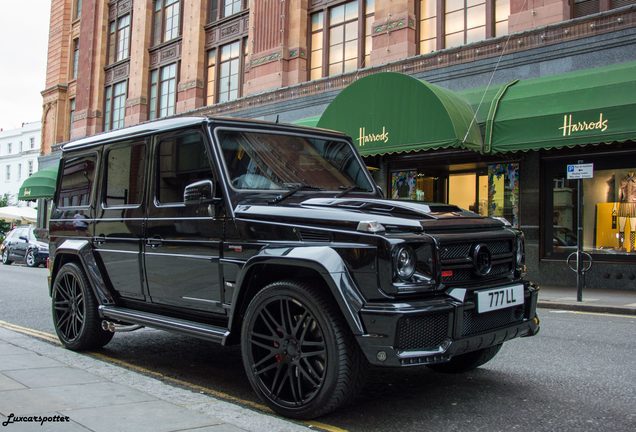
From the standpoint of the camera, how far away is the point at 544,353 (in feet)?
20.3

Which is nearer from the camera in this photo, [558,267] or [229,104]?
[558,267]

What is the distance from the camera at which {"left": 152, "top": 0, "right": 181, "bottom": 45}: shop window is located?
1120 inches

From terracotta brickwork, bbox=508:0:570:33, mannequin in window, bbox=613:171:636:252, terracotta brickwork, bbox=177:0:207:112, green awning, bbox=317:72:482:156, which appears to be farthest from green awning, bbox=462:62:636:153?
terracotta brickwork, bbox=177:0:207:112

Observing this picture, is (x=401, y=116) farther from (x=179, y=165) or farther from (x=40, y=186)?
(x=40, y=186)

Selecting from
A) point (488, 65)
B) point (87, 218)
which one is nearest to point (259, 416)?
point (87, 218)

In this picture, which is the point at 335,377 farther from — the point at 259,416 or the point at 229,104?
the point at 229,104

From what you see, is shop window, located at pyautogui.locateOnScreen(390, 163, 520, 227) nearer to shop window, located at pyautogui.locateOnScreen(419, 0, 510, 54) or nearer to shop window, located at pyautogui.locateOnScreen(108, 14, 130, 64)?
shop window, located at pyautogui.locateOnScreen(419, 0, 510, 54)

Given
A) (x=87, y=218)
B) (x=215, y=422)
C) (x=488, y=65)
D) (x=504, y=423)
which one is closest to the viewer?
(x=215, y=422)

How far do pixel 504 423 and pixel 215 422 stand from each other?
189cm

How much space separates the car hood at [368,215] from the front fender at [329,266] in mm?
206

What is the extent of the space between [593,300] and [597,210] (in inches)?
154

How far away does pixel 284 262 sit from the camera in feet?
12.8

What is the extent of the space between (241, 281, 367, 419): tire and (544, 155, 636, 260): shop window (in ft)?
40.4

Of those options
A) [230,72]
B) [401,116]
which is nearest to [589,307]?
[401,116]
